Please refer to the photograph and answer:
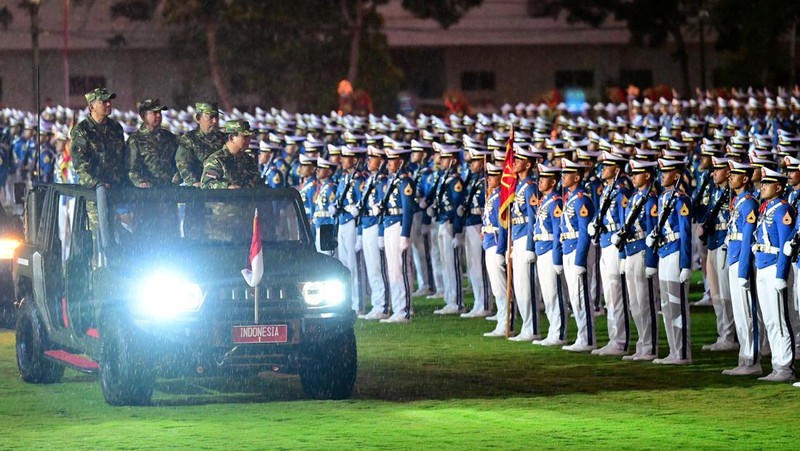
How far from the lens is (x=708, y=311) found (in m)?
21.2

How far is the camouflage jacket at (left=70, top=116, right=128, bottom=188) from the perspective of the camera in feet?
53.8

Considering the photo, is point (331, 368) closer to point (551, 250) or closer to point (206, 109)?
point (206, 109)

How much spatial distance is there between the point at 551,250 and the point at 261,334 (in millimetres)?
5122

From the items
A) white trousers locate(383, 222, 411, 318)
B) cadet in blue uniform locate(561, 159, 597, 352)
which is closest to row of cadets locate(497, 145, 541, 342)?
cadet in blue uniform locate(561, 159, 597, 352)

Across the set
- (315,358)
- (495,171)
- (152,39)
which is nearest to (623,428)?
(315,358)

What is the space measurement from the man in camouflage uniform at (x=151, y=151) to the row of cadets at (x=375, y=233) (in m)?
4.20

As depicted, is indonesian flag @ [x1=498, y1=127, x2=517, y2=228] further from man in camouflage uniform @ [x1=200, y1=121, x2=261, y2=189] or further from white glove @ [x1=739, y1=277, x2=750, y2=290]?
white glove @ [x1=739, y1=277, x2=750, y2=290]

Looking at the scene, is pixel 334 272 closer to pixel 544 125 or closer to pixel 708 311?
pixel 708 311

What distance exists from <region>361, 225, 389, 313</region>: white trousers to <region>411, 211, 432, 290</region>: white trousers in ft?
4.51

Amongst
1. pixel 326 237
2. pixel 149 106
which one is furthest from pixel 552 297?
pixel 149 106

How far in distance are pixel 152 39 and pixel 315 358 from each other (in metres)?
47.4

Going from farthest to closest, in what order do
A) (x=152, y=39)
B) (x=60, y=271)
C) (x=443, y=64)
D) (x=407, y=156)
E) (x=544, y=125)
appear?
1. (x=443, y=64)
2. (x=152, y=39)
3. (x=544, y=125)
4. (x=407, y=156)
5. (x=60, y=271)

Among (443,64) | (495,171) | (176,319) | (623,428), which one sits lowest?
(623,428)

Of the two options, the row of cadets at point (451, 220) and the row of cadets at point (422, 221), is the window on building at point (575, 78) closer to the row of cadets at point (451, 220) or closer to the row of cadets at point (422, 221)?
the row of cadets at point (422, 221)
